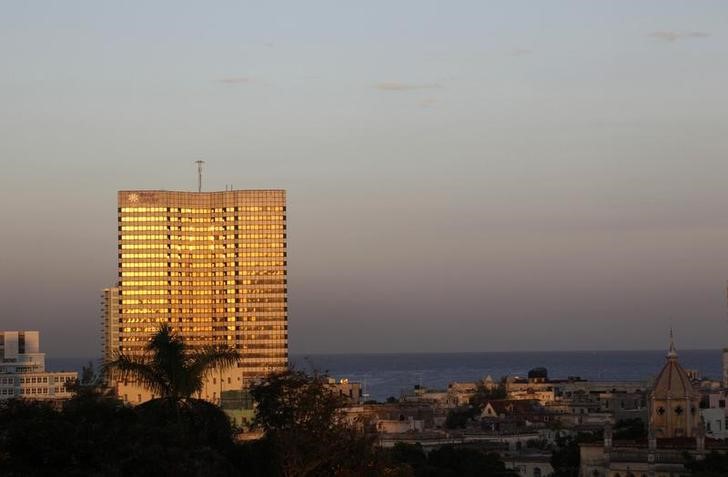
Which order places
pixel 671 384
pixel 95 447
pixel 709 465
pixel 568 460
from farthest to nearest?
pixel 568 460 → pixel 671 384 → pixel 709 465 → pixel 95 447

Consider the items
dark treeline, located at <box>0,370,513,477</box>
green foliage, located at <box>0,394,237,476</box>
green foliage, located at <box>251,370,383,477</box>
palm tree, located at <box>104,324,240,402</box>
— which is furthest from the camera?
green foliage, located at <box>251,370,383,477</box>

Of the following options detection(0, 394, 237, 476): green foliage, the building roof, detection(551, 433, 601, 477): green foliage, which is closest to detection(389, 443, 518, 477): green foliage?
detection(551, 433, 601, 477): green foliage

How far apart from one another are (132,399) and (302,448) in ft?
325

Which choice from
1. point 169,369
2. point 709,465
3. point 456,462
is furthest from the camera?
point 456,462

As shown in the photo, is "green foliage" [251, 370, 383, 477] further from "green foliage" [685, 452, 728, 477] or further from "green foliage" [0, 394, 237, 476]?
"green foliage" [685, 452, 728, 477]

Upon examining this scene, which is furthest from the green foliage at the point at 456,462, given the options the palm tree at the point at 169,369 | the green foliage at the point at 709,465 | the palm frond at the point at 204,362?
the palm tree at the point at 169,369

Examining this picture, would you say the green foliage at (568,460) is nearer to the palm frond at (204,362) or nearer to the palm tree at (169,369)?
the palm frond at (204,362)

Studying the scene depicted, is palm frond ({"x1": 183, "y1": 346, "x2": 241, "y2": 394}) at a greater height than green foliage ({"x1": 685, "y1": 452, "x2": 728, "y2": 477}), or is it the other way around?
palm frond ({"x1": 183, "y1": 346, "x2": 241, "y2": 394})

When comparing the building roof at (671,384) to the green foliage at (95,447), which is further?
the building roof at (671,384)

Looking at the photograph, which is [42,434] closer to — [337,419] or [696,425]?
[337,419]

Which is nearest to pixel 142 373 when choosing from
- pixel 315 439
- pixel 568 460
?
pixel 315 439

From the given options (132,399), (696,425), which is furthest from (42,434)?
(132,399)

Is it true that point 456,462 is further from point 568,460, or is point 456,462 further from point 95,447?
point 95,447

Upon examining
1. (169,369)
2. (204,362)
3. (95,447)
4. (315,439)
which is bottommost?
(315,439)
